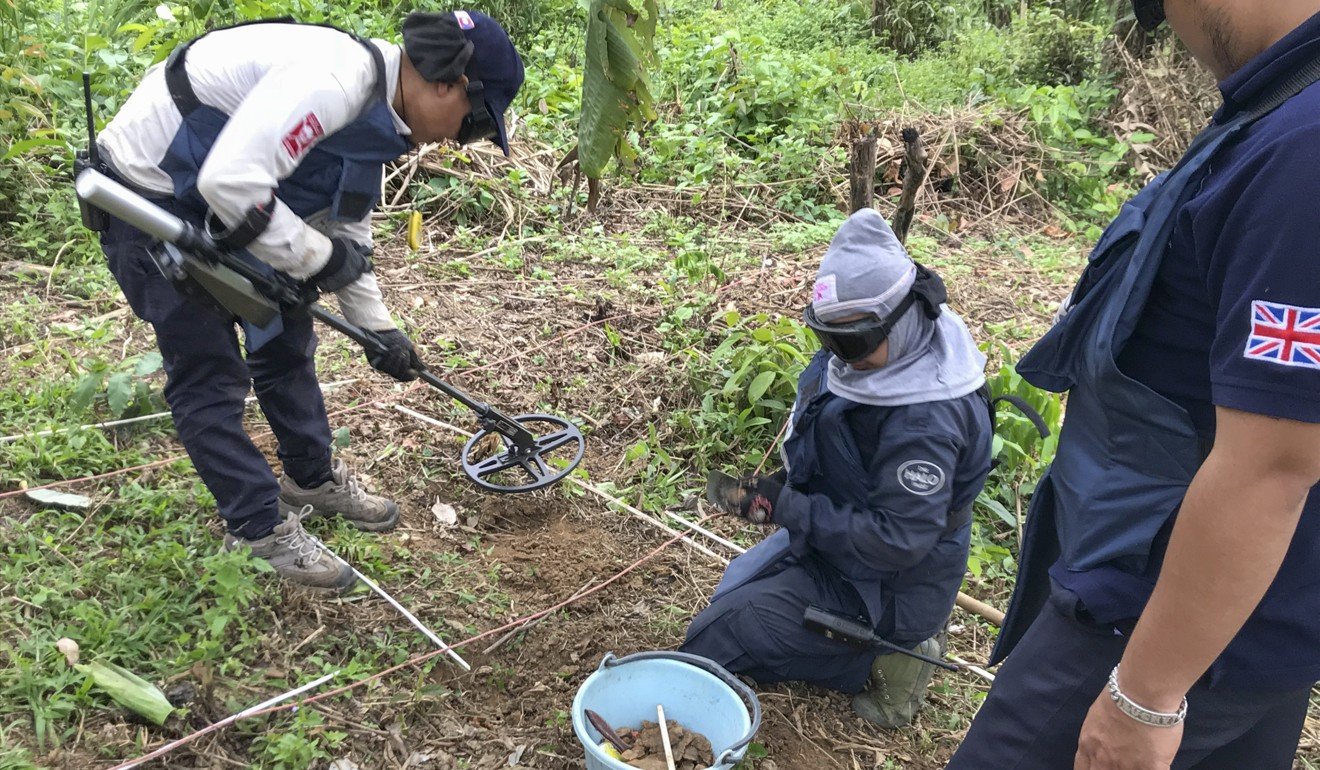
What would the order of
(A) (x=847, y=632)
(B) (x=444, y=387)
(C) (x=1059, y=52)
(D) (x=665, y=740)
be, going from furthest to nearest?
(C) (x=1059, y=52)
(B) (x=444, y=387)
(A) (x=847, y=632)
(D) (x=665, y=740)

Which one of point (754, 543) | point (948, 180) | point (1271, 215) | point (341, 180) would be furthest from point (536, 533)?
point (948, 180)

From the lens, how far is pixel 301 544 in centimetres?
300

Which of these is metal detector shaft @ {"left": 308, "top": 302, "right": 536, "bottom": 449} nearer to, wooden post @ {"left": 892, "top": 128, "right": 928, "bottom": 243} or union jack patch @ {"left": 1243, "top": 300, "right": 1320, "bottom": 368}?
wooden post @ {"left": 892, "top": 128, "right": 928, "bottom": 243}

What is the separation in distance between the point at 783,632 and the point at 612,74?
72.4 inches

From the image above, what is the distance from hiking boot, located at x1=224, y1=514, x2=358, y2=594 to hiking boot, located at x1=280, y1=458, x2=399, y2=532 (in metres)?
0.31

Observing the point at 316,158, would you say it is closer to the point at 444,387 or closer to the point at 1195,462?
the point at 444,387

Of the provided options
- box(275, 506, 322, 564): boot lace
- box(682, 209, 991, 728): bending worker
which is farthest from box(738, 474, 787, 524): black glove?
box(275, 506, 322, 564): boot lace

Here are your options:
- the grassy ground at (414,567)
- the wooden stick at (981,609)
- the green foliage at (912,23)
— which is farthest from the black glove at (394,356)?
the green foliage at (912,23)

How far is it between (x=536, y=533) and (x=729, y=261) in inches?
109

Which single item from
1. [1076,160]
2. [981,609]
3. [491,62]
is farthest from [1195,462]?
[1076,160]

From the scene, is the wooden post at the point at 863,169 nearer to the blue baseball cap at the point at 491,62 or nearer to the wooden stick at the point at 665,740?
the blue baseball cap at the point at 491,62

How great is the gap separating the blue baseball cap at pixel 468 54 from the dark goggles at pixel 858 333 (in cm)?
115

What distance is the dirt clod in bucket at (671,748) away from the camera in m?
2.35

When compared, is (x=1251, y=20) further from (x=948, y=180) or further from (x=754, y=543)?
(x=948, y=180)
